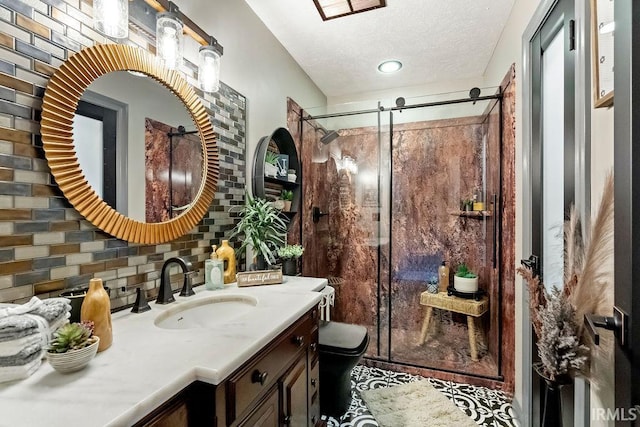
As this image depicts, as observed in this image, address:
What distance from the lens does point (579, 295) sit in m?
0.86

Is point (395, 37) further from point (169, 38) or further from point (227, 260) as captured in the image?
point (227, 260)

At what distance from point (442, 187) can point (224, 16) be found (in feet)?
7.54

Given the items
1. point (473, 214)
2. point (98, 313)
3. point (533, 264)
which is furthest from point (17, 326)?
point (473, 214)

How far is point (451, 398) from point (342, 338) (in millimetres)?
912

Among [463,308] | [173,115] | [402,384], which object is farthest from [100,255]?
[463,308]

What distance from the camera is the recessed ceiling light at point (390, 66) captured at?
2.63 metres

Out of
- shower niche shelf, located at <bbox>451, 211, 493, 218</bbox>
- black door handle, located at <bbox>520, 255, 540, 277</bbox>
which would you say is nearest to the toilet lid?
black door handle, located at <bbox>520, 255, 540, 277</bbox>

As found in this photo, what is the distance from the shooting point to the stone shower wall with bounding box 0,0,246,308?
818 millimetres

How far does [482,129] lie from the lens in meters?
2.66

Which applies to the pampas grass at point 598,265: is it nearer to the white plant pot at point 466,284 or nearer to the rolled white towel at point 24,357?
the rolled white towel at point 24,357

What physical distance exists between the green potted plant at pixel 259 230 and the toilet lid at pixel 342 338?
2.00ft

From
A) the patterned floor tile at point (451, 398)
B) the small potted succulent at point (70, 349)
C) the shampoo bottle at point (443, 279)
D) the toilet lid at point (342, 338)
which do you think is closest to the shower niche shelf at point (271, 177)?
the toilet lid at point (342, 338)

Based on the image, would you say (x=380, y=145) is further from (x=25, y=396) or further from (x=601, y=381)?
(x=25, y=396)

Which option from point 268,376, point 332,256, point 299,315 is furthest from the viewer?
point 332,256
